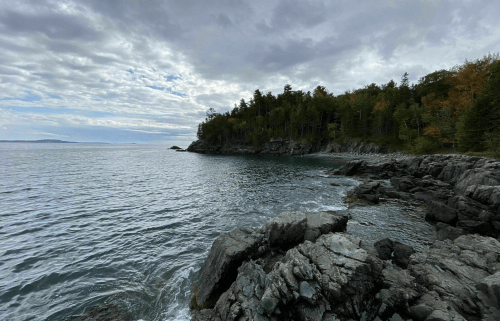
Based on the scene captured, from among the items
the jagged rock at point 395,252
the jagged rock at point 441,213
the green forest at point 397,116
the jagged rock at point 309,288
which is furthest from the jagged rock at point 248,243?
the green forest at point 397,116

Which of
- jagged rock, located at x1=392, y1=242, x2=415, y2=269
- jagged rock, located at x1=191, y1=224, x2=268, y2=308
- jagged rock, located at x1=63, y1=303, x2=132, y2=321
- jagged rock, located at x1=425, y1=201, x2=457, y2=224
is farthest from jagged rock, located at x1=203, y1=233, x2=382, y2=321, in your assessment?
jagged rock, located at x1=425, y1=201, x2=457, y2=224

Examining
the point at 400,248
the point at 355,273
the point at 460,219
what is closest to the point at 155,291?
the point at 355,273

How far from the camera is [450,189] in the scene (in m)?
27.8

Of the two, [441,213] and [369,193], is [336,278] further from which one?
[369,193]

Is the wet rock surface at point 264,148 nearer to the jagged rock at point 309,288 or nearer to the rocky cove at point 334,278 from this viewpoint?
the rocky cove at point 334,278

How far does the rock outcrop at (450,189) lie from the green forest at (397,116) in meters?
12.9

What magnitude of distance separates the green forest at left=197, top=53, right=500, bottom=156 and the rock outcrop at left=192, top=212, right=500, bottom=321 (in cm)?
4674

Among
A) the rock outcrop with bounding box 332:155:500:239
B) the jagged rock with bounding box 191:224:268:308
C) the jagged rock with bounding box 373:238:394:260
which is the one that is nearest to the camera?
the jagged rock with bounding box 191:224:268:308

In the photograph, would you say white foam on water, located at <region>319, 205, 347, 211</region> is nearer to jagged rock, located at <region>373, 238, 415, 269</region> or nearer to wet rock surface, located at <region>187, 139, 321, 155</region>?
jagged rock, located at <region>373, 238, 415, 269</region>

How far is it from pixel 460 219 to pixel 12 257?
3525 cm

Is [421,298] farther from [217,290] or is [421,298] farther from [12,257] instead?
[12,257]

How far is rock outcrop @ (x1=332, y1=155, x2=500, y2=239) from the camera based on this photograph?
51.2 ft

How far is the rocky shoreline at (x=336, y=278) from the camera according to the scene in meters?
7.34

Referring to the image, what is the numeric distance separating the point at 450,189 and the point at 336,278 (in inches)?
1292
